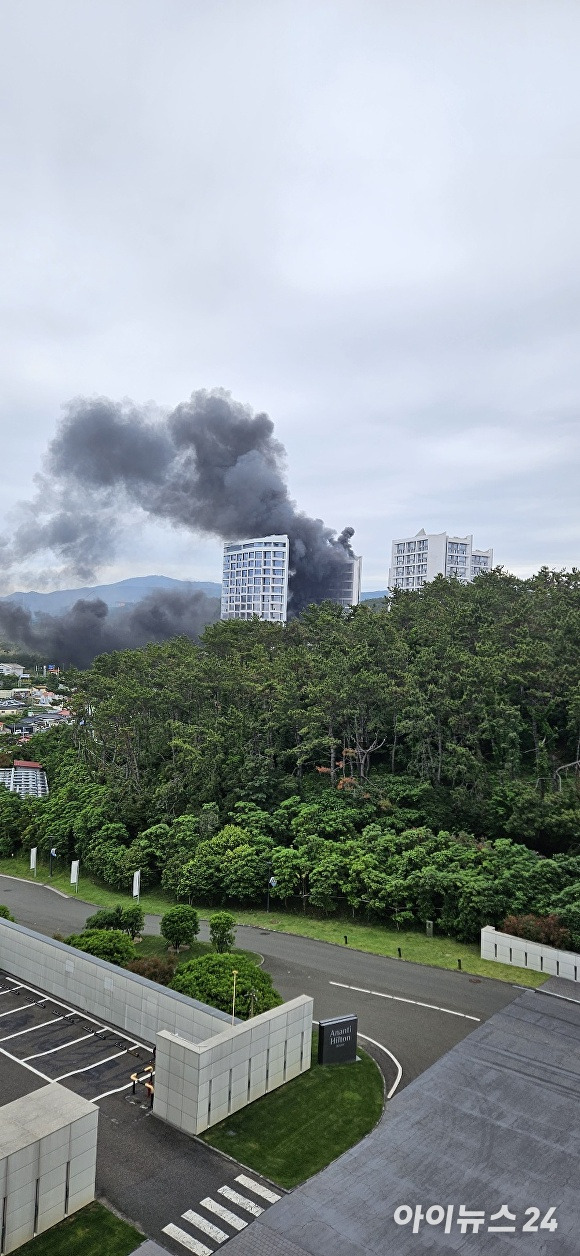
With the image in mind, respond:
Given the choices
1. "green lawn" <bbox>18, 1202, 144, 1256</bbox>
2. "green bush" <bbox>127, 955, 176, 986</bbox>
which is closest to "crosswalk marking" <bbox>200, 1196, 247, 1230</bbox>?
"green lawn" <bbox>18, 1202, 144, 1256</bbox>

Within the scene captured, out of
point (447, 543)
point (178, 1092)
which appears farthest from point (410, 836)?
point (447, 543)

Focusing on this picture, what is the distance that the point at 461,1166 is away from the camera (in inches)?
→ 446

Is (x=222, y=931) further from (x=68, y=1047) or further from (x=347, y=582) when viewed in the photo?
(x=347, y=582)

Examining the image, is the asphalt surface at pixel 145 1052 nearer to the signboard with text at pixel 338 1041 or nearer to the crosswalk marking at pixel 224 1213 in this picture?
the crosswalk marking at pixel 224 1213

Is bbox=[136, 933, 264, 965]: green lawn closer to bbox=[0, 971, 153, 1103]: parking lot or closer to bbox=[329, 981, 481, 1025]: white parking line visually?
bbox=[329, 981, 481, 1025]: white parking line

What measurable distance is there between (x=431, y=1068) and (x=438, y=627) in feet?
77.9

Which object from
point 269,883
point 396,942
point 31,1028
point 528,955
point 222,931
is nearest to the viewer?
point 31,1028

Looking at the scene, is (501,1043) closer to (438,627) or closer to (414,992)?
(414,992)

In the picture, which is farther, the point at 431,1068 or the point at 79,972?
the point at 79,972

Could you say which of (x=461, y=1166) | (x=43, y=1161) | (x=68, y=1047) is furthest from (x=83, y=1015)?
(x=461, y=1166)

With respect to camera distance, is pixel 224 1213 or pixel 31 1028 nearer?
pixel 224 1213

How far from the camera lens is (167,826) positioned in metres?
30.7

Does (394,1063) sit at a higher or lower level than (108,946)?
lower

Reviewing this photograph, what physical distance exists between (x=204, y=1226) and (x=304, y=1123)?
2.91m
